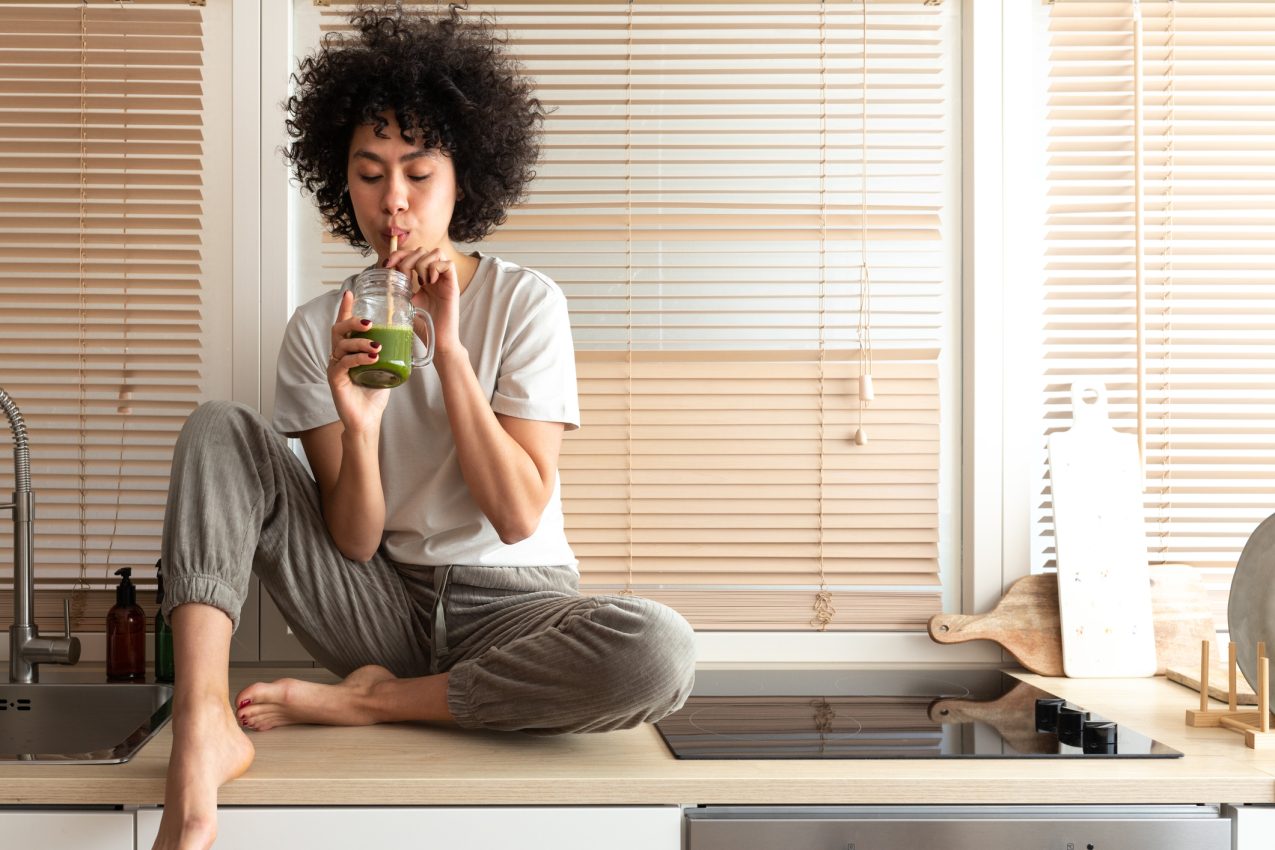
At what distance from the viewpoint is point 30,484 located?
1.69 m

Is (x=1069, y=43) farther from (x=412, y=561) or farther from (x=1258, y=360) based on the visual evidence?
(x=412, y=561)

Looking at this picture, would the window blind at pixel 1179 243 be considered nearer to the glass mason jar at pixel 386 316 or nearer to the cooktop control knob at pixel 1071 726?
the cooktop control knob at pixel 1071 726

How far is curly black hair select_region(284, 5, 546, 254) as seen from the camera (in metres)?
1.57

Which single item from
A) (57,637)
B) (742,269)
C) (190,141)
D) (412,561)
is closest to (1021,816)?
(412,561)

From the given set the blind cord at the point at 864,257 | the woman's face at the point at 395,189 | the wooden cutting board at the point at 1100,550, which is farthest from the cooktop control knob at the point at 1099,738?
the woman's face at the point at 395,189

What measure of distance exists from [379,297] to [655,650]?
514mm

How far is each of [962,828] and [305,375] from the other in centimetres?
103

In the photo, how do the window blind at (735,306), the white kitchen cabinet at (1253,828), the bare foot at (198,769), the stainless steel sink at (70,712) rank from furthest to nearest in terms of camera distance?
the window blind at (735,306), the stainless steel sink at (70,712), the white kitchen cabinet at (1253,828), the bare foot at (198,769)

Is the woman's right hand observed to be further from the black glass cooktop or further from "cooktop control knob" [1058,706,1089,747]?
"cooktop control knob" [1058,706,1089,747]

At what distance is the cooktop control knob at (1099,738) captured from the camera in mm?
1314

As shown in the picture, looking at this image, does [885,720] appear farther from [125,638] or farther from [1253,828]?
[125,638]

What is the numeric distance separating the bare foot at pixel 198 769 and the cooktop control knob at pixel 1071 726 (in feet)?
3.14

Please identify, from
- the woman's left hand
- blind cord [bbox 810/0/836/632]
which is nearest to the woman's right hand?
the woman's left hand

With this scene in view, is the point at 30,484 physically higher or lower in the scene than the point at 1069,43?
lower
